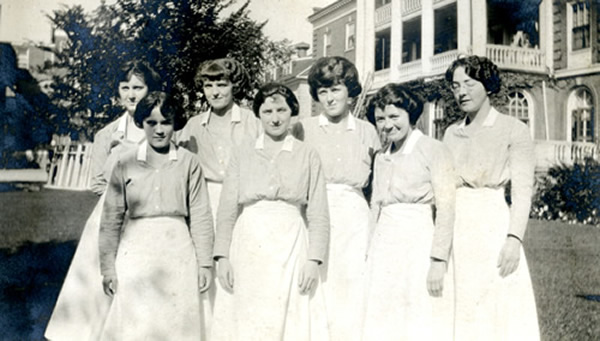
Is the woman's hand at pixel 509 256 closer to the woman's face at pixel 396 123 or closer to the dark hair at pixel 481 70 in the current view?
the woman's face at pixel 396 123

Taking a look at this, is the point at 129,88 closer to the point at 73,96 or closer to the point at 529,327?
the point at 73,96

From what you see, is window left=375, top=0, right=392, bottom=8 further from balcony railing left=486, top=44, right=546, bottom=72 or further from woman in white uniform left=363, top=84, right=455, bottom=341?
woman in white uniform left=363, top=84, right=455, bottom=341

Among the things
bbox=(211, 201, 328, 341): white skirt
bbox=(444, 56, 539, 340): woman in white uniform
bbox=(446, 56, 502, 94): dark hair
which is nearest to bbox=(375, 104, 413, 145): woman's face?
bbox=(444, 56, 539, 340): woman in white uniform

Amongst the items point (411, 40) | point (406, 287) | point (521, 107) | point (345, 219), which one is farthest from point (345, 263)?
point (521, 107)

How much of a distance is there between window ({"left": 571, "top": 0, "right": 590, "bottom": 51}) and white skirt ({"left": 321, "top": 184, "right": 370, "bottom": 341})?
12.7ft

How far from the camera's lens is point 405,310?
3016 mm

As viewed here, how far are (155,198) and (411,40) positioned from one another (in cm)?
435

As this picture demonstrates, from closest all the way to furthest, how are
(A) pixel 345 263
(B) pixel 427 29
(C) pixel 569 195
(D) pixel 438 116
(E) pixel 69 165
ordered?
(A) pixel 345 263
(D) pixel 438 116
(B) pixel 427 29
(C) pixel 569 195
(E) pixel 69 165

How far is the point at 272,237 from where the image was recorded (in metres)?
3.03

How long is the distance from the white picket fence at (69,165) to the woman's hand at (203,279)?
14.5 feet

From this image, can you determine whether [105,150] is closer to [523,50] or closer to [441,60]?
[441,60]

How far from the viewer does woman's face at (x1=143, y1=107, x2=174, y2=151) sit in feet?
10.1

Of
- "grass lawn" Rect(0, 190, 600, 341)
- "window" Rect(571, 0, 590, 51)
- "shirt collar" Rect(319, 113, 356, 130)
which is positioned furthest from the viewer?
"window" Rect(571, 0, 590, 51)

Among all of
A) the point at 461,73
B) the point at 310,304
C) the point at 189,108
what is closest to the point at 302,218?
the point at 310,304
